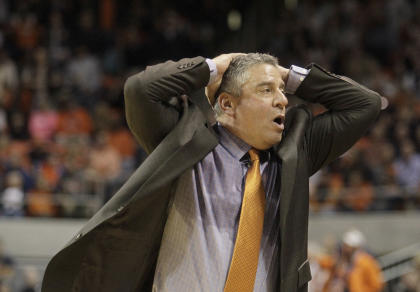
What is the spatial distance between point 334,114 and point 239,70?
16.0 inches

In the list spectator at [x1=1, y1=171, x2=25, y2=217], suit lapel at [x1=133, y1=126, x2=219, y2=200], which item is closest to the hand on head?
suit lapel at [x1=133, y1=126, x2=219, y2=200]

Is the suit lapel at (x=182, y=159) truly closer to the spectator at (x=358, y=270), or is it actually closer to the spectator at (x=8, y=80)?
the spectator at (x=358, y=270)

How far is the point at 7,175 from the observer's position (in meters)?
9.52

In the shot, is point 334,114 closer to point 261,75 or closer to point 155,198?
point 261,75

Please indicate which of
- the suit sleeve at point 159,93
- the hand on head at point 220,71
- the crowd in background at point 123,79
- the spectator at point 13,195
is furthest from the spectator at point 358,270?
the suit sleeve at point 159,93

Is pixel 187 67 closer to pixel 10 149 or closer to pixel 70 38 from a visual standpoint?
pixel 10 149

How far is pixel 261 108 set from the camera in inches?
117

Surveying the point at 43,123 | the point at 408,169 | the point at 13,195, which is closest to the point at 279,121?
Answer: the point at 13,195

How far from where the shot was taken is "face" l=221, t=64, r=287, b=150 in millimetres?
2959

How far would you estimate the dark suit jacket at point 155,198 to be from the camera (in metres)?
2.83

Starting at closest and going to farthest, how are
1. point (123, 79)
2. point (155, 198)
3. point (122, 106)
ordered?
point (155, 198)
point (122, 106)
point (123, 79)

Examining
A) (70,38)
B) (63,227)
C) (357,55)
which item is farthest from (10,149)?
(357,55)

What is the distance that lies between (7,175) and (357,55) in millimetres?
5643

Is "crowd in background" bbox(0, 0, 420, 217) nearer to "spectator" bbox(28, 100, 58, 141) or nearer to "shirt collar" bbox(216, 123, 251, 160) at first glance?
"spectator" bbox(28, 100, 58, 141)
